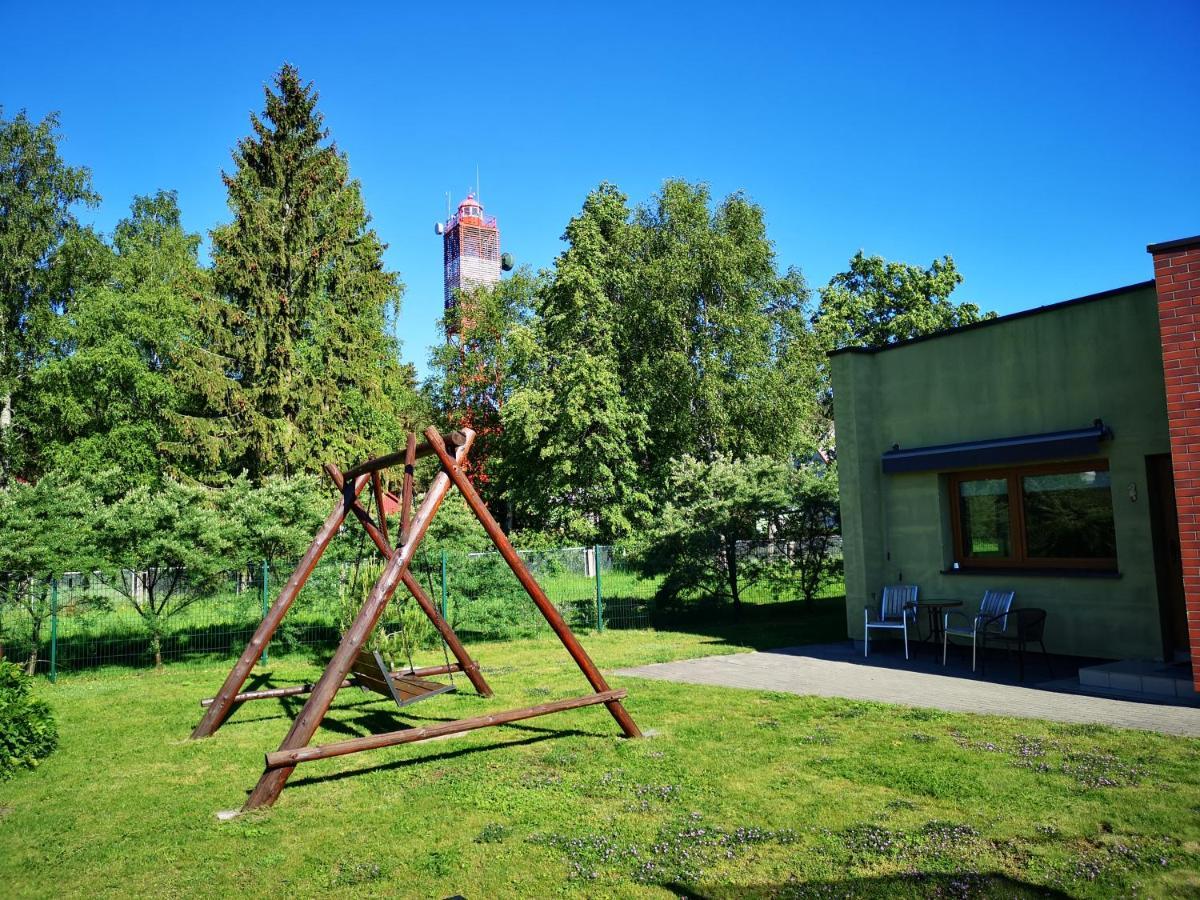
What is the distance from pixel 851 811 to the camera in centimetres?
502

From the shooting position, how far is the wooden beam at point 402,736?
5.40 metres

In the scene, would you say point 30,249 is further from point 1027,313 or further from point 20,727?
point 1027,313

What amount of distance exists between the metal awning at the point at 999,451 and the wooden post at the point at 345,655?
7.26 metres

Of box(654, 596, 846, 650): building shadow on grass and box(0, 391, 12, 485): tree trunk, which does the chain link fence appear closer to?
box(654, 596, 846, 650): building shadow on grass

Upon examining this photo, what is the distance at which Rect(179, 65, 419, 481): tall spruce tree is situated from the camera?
78.3ft

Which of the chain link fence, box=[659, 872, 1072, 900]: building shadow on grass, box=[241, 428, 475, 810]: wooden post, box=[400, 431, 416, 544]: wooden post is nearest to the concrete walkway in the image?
box=[659, 872, 1072, 900]: building shadow on grass

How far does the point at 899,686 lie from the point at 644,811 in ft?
16.4

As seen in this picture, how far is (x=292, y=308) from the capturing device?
25109 mm

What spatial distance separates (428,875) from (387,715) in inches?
184

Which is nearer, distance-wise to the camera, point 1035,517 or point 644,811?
point 644,811

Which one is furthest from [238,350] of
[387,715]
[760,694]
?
[760,694]

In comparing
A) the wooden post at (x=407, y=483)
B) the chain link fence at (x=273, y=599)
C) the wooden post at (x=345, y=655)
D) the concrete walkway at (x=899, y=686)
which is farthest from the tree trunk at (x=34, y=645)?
the concrete walkway at (x=899, y=686)

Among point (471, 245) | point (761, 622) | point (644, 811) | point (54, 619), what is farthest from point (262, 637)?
point (471, 245)

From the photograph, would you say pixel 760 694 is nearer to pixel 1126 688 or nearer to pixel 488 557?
pixel 1126 688
